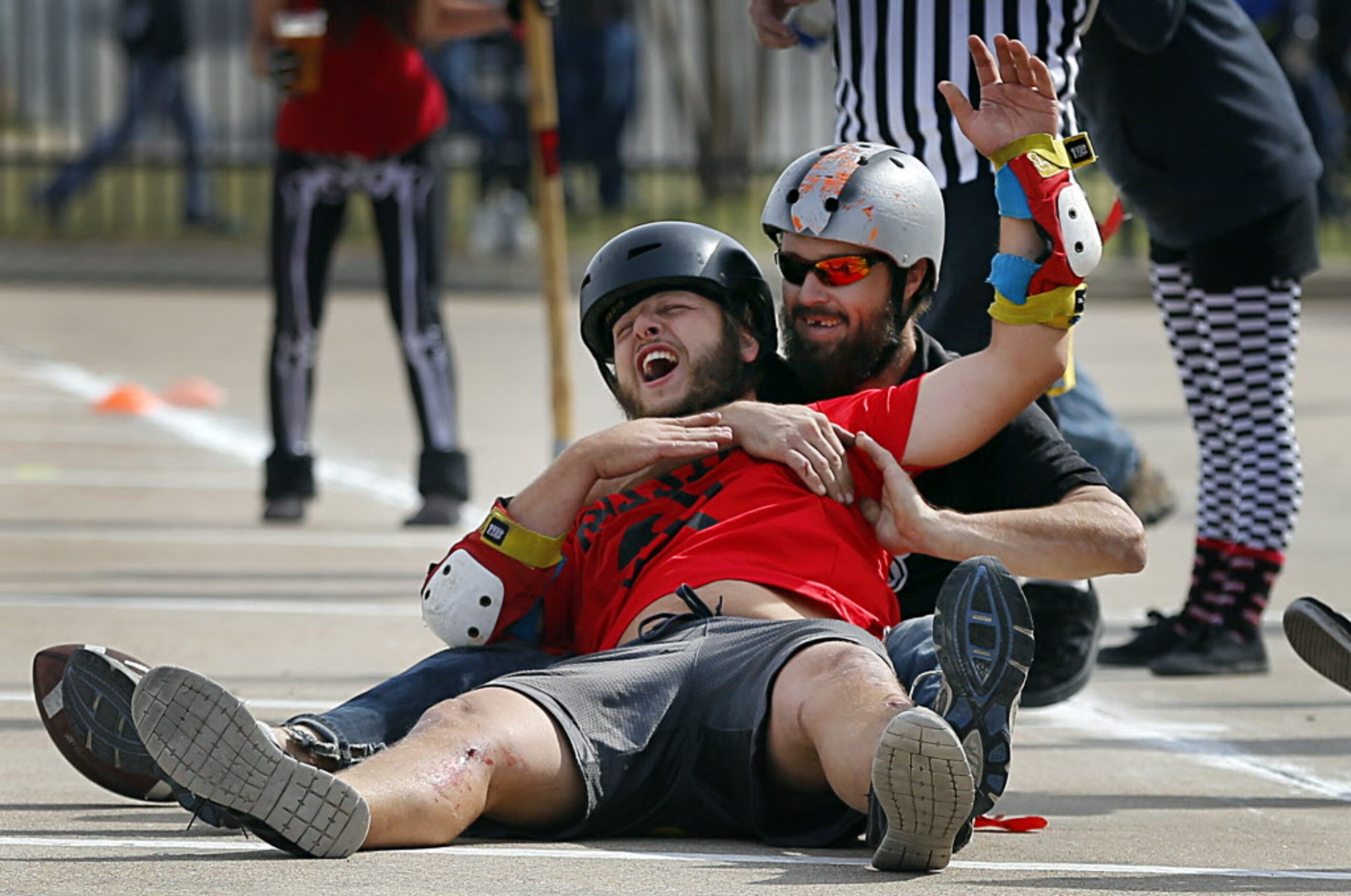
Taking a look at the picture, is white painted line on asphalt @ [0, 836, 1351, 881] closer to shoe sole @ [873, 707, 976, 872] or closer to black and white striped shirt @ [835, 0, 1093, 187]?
shoe sole @ [873, 707, 976, 872]

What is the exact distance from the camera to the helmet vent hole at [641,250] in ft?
16.3

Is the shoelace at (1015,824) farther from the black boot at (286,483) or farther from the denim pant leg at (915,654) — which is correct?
the black boot at (286,483)

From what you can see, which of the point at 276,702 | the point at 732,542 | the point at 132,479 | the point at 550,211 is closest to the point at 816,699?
the point at 732,542

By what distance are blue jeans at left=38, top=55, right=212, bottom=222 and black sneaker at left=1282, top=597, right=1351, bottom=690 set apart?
14.7m

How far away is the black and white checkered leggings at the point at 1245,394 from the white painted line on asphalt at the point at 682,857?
245 centimetres

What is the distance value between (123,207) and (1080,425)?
50.5ft

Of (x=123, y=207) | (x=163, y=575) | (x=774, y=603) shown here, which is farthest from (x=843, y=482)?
(x=123, y=207)

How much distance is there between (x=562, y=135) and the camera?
2030 centimetres

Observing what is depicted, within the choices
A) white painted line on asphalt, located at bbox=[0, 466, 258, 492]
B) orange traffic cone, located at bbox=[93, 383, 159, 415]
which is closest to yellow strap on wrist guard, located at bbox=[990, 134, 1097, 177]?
white painted line on asphalt, located at bbox=[0, 466, 258, 492]

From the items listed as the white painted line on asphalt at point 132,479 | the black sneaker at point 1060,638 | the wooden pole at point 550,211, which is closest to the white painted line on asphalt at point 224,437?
the white painted line on asphalt at point 132,479

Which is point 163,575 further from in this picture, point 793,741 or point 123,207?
point 123,207

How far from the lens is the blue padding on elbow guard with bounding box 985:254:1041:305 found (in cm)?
458

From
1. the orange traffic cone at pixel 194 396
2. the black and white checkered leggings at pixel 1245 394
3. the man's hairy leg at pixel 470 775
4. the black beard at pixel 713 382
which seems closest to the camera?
the man's hairy leg at pixel 470 775

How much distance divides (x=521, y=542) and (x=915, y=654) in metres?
0.78
